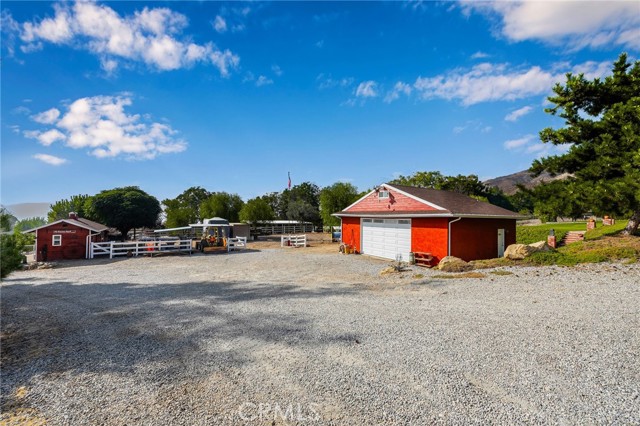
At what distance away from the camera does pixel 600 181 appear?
15.4 metres

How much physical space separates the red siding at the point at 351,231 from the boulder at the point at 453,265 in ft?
26.1

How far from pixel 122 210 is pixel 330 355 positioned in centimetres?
4544

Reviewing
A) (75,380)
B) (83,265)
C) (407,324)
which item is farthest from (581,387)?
(83,265)

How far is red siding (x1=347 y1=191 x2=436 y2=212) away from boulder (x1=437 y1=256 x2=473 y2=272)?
10.7 feet

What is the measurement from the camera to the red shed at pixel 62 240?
20.9 meters

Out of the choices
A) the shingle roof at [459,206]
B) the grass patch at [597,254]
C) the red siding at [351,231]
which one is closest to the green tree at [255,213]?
the red siding at [351,231]

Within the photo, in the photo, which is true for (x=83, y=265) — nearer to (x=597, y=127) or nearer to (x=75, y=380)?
(x=75, y=380)

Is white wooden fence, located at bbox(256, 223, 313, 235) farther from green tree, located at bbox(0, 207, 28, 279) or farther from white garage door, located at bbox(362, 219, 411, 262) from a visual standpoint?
green tree, located at bbox(0, 207, 28, 279)

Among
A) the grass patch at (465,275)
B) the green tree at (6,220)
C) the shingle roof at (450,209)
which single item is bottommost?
the grass patch at (465,275)

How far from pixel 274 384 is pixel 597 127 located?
2065 cm

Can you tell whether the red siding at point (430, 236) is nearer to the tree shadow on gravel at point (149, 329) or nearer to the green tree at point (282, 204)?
the tree shadow on gravel at point (149, 329)

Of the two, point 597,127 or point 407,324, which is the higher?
point 597,127

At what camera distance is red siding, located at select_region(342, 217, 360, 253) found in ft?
74.6

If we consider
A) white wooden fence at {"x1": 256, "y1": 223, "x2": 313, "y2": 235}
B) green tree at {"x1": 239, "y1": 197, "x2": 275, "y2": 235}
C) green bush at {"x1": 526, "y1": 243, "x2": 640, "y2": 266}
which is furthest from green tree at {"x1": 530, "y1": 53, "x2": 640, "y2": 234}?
white wooden fence at {"x1": 256, "y1": 223, "x2": 313, "y2": 235}
